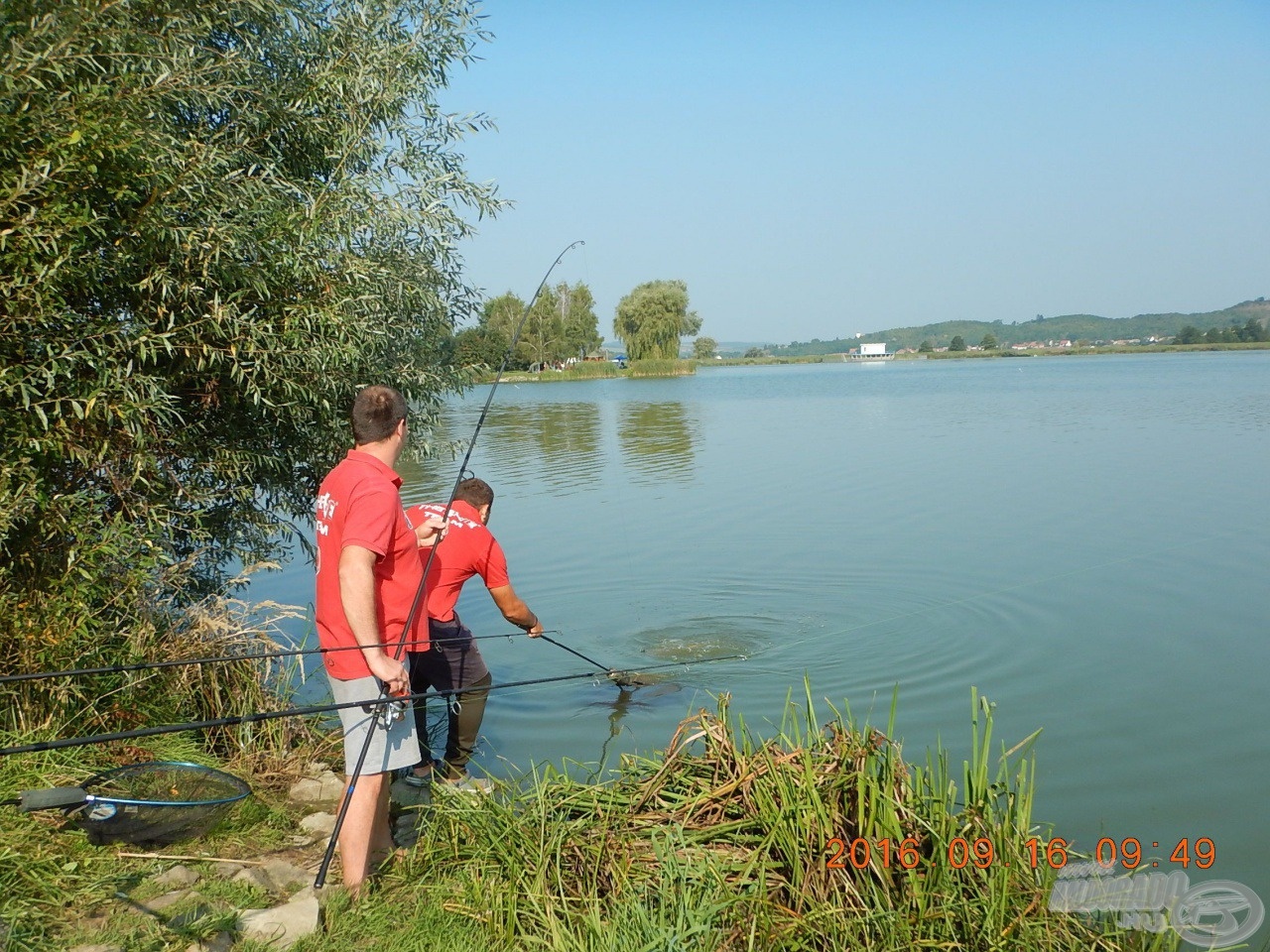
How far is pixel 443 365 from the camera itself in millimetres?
8148

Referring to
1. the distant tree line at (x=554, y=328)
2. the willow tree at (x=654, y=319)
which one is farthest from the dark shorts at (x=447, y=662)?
the willow tree at (x=654, y=319)

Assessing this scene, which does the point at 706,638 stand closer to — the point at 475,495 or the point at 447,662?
the point at 447,662

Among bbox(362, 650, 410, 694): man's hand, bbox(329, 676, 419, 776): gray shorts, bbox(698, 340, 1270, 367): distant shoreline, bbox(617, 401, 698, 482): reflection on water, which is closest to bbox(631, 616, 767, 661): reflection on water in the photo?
bbox(329, 676, 419, 776): gray shorts

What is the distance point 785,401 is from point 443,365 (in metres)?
40.9

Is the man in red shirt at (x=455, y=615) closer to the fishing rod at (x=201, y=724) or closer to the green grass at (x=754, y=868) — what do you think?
the fishing rod at (x=201, y=724)

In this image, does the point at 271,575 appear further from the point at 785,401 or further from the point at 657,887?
the point at 785,401

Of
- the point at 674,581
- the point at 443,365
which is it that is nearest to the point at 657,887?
the point at 443,365

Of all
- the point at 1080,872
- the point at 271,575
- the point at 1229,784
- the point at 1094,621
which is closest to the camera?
the point at 1080,872

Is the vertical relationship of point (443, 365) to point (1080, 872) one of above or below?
above

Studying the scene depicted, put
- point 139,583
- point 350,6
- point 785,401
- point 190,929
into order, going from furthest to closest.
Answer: point 785,401 < point 350,6 < point 139,583 < point 190,929

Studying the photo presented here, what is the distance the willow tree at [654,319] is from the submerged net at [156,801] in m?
68.9

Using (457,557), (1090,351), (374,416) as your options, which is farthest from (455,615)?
(1090,351)

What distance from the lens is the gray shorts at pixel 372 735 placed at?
4219 millimetres

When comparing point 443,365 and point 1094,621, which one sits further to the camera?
point 1094,621
